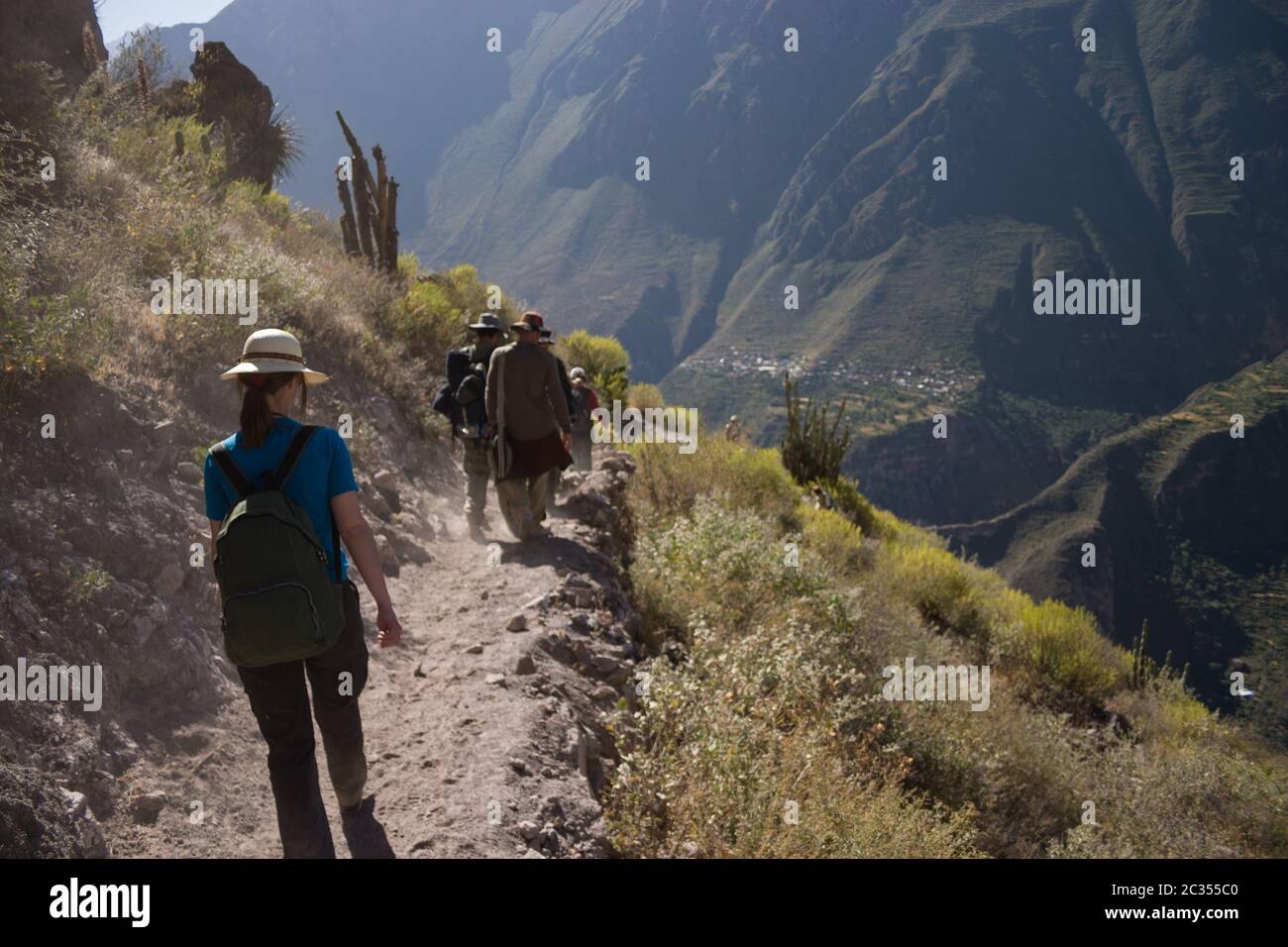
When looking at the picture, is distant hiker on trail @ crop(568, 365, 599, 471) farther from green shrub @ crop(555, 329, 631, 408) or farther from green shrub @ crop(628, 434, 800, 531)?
green shrub @ crop(555, 329, 631, 408)

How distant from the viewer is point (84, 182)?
7.55 metres

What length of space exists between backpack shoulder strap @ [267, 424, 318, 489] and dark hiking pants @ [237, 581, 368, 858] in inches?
18.1

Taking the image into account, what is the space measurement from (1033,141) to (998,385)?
7280 centimetres

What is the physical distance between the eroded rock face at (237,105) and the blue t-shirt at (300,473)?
52.7 ft

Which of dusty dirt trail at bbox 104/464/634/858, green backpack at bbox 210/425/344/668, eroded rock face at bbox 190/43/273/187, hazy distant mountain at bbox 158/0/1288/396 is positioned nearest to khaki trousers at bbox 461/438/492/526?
dusty dirt trail at bbox 104/464/634/858

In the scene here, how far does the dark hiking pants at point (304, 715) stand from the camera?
2.67m

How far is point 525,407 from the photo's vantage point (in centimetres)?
679

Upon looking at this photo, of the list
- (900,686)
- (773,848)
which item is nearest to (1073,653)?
(900,686)

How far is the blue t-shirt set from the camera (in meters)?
2.62

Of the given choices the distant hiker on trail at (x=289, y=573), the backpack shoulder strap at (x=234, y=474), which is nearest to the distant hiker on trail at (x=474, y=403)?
the distant hiker on trail at (x=289, y=573)

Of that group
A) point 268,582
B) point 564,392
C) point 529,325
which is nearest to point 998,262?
point 564,392

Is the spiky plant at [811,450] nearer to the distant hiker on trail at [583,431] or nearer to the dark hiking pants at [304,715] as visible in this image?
the distant hiker on trail at [583,431]

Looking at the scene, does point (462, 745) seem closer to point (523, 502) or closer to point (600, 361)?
point (523, 502)
